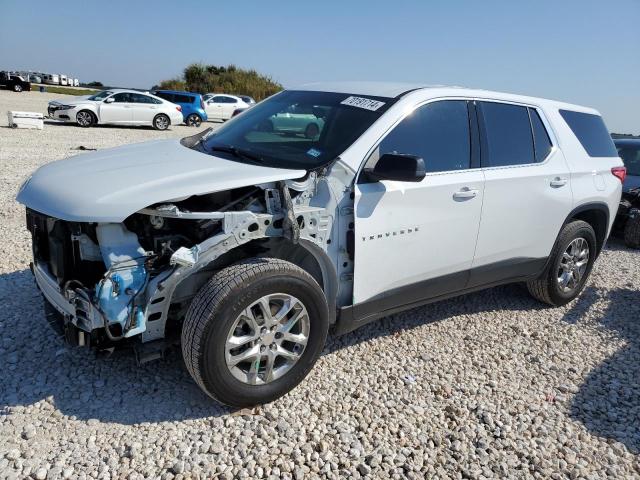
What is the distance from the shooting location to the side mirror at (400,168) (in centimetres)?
308

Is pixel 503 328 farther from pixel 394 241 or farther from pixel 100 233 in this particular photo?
pixel 100 233

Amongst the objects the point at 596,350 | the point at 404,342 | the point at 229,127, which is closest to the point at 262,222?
the point at 229,127

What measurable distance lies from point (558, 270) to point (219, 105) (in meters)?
25.6

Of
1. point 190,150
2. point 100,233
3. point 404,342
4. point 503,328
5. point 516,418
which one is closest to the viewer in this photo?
point 100,233

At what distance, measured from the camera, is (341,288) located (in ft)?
11.0

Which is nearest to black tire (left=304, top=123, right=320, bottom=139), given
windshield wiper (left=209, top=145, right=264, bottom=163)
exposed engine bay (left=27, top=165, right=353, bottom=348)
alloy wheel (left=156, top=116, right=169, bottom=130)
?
windshield wiper (left=209, top=145, right=264, bottom=163)

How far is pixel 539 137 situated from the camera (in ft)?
14.5

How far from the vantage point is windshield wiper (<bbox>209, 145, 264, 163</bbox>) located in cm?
341

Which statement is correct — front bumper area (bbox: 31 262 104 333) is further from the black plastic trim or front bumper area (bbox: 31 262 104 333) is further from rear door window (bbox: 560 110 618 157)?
rear door window (bbox: 560 110 618 157)

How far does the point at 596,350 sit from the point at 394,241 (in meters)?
2.14

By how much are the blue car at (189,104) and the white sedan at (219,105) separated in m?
2.55

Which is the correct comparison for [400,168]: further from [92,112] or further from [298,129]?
[92,112]

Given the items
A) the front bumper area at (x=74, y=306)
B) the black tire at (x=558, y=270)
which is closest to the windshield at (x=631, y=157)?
the black tire at (x=558, y=270)

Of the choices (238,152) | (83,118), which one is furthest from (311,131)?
(83,118)
